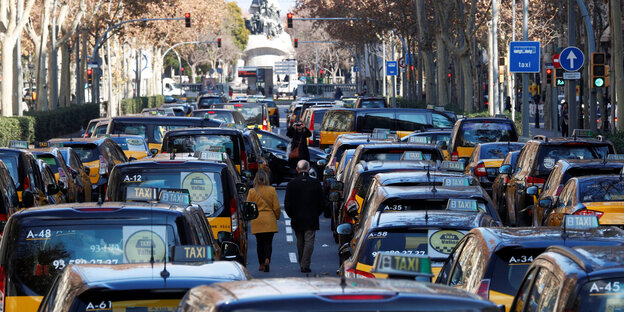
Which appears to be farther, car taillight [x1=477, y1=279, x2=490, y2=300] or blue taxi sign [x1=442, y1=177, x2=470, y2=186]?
blue taxi sign [x1=442, y1=177, x2=470, y2=186]

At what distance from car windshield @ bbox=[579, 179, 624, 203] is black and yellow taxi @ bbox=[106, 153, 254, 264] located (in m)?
3.93

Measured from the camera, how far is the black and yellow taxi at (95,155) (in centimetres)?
2377

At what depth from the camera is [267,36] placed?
146250 millimetres

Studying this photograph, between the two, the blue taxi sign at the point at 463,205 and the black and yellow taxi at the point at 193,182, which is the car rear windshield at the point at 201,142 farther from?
the blue taxi sign at the point at 463,205

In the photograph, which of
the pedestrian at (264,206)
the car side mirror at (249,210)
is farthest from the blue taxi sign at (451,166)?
the car side mirror at (249,210)

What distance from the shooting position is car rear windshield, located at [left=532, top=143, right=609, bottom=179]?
1845 centimetres

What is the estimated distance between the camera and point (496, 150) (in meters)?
23.8

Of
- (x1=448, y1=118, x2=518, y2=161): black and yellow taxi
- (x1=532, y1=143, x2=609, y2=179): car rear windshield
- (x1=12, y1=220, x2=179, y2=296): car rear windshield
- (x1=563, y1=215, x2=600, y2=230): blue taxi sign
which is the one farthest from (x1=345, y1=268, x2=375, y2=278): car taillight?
(x1=448, y1=118, x2=518, y2=161): black and yellow taxi

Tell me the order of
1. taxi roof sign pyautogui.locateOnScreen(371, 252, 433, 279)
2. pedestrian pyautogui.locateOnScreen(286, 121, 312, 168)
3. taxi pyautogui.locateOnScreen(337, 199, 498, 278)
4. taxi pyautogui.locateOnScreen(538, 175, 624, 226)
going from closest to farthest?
taxi roof sign pyautogui.locateOnScreen(371, 252, 433, 279) → taxi pyautogui.locateOnScreen(337, 199, 498, 278) → taxi pyautogui.locateOnScreen(538, 175, 624, 226) → pedestrian pyautogui.locateOnScreen(286, 121, 312, 168)

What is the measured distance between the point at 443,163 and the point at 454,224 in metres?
6.82

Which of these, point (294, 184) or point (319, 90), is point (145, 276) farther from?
point (319, 90)

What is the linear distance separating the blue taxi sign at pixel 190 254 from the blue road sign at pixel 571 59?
25.1m

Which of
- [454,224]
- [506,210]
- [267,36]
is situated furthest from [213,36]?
[454,224]

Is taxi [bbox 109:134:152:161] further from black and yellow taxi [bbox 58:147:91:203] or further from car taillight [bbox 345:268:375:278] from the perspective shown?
car taillight [bbox 345:268:375:278]
